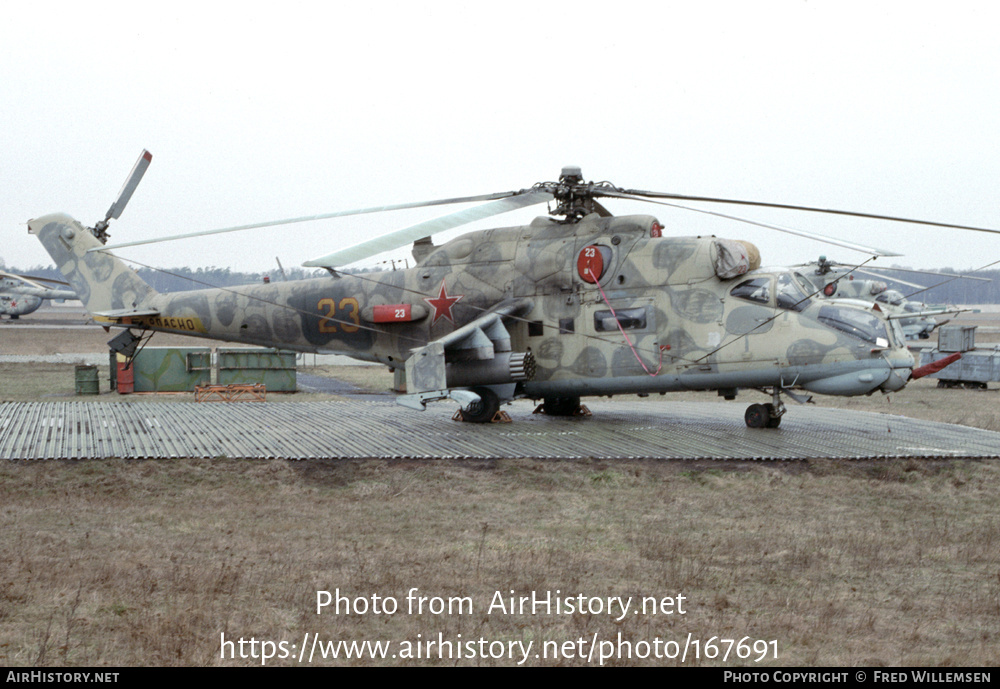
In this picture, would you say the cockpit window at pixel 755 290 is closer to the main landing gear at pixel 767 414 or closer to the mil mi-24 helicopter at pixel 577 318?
the mil mi-24 helicopter at pixel 577 318

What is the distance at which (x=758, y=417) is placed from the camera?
18000 millimetres

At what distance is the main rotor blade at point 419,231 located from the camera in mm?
13922

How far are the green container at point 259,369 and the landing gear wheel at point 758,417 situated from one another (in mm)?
20318

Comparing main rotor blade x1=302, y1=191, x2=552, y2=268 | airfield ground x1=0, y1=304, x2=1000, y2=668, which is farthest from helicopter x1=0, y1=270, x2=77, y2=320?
airfield ground x1=0, y1=304, x2=1000, y2=668

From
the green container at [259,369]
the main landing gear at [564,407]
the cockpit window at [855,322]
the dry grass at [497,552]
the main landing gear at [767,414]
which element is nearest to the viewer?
the dry grass at [497,552]

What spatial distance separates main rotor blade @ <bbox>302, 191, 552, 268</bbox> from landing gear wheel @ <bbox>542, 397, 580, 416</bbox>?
5095 millimetres

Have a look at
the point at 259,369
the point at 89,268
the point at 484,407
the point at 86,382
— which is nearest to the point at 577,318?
the point at 484,407

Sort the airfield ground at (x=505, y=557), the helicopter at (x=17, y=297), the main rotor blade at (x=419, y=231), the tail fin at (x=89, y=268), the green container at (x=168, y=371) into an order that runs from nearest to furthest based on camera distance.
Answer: the airfield ground at (x=505, y=557), the main rotor blade at (x=419, y=231), the tail fin at (x=89, y=268), the green container at (x=168, y=371), the helicopter at (x=17, y=297)

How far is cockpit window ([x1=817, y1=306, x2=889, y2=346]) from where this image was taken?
16.6 m

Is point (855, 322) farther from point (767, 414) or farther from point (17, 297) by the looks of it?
point (17, 297)

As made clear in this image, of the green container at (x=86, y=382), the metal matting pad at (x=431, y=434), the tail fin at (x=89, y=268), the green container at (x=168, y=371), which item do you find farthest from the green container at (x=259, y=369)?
the metal matting pad at (x=431, y=434)

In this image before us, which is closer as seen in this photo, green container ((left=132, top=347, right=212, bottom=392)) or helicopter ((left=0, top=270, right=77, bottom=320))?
green container ((left=132, top=347, right=212, bottom=392))

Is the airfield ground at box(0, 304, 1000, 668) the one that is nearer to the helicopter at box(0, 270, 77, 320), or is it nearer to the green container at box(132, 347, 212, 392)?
the green container at box(132, 347, 212, 392)

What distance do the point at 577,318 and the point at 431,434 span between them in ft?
12.4
